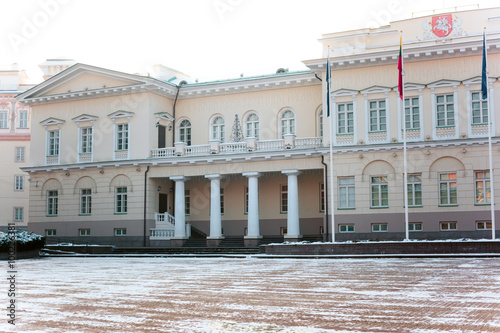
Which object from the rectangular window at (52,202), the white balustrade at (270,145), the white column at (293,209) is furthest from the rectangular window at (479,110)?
the rectangular window at (52,202)

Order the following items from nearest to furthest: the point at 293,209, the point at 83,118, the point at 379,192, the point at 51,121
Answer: the point at 379,192 → the point at 293,209 → the point at 83,118 → the point at 51,121

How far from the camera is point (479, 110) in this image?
104ft

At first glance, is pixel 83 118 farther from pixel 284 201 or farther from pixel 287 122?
pixel 284 201

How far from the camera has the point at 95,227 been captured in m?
40.9

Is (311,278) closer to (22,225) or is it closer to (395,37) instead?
(395,37)

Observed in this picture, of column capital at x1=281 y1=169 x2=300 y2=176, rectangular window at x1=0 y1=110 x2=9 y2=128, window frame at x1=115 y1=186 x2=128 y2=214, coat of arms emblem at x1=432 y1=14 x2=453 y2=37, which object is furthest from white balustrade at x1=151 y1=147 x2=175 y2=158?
rectangular window at x1=0 y1=110 x2=9 y2=128

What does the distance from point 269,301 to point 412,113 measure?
23.9 meters

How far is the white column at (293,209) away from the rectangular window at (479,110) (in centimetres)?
1055

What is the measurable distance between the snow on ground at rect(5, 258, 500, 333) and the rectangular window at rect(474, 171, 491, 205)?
13.4 m

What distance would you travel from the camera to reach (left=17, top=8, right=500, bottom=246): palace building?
105 ft

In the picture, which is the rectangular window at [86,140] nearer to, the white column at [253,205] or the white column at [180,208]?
the white column at [180,208]

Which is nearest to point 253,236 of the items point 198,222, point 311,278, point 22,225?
point 198,222

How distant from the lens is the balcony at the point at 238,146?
117 feet

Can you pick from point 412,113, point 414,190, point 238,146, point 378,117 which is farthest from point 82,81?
point 414,190
